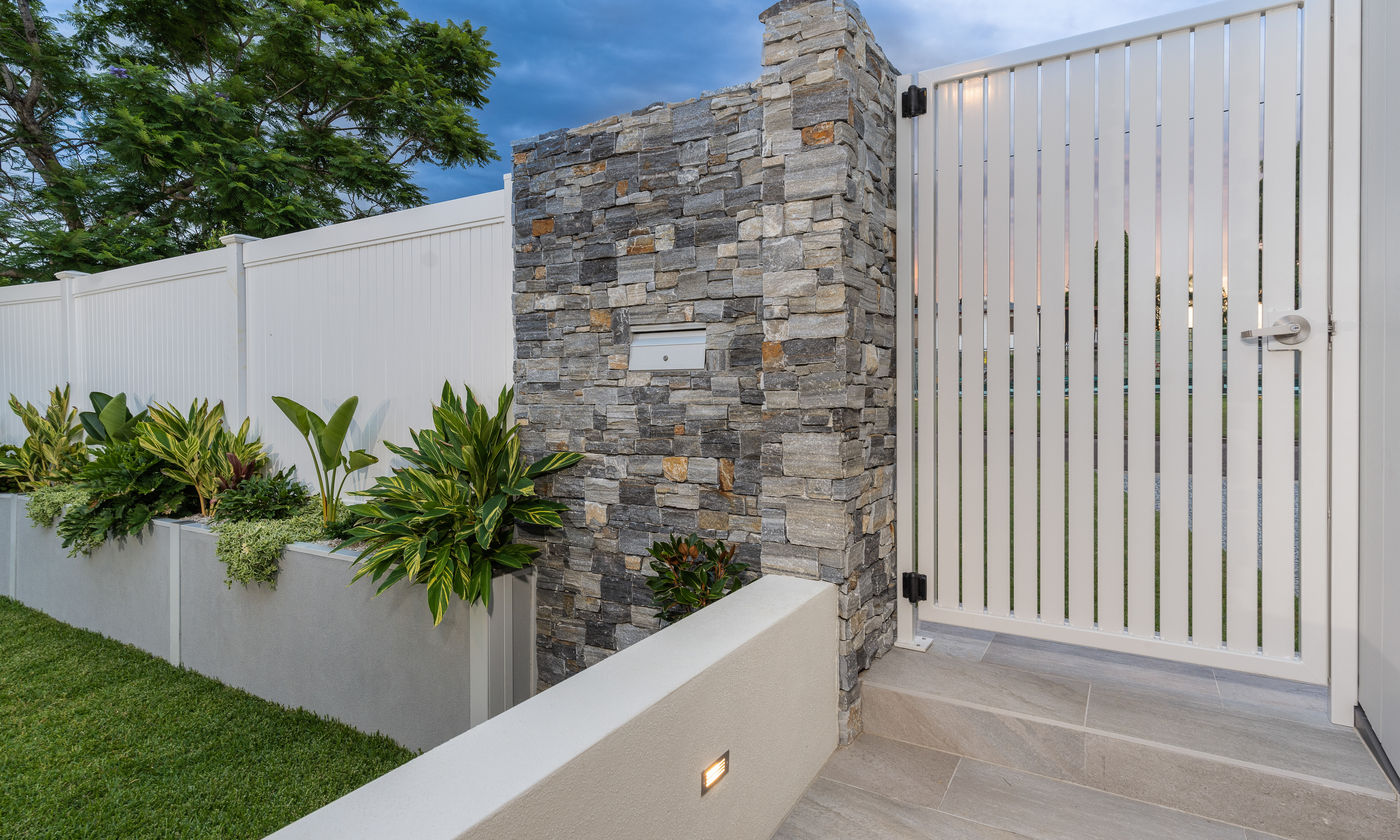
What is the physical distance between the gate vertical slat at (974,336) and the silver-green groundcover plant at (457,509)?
160 cm

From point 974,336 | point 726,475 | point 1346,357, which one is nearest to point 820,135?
point 974,336

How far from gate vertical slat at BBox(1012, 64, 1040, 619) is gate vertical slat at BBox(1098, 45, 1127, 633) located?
0.61 ft

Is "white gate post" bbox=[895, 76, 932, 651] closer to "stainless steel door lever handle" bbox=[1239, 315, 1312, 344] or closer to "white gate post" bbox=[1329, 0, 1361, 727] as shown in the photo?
"stainless steel door lever handle" bbox=[1239, 315, 1312, 344]

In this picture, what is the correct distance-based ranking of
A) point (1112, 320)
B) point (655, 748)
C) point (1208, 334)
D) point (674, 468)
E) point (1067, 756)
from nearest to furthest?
point (655, 748) < point (1067, 756) < point (1208, 334) < point (1112, 320) < point (674, 468)

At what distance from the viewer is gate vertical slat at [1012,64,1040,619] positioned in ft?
7.16

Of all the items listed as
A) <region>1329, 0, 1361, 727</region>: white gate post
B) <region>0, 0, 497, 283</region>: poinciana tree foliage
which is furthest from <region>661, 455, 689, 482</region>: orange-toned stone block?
<region>0, 0, 497, 283</region>: poinciana tree foliage

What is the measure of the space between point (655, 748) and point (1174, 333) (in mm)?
2003

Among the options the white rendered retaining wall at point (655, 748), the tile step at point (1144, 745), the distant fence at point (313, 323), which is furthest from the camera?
the distant fence at point (313, 323)

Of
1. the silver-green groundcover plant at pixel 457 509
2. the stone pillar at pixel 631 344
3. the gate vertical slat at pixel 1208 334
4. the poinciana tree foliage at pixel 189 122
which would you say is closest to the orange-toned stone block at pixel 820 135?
the stone pillar at pixel 631 344

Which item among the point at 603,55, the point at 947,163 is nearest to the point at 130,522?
the point at 947,163

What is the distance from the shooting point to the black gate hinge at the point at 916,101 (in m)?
2.35

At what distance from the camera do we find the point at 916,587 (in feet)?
7.89

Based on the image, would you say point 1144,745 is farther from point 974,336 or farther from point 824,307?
point 824,307

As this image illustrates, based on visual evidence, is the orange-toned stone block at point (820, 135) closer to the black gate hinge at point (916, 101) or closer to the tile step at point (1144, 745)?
the black gate hinge at point (916, 101)
